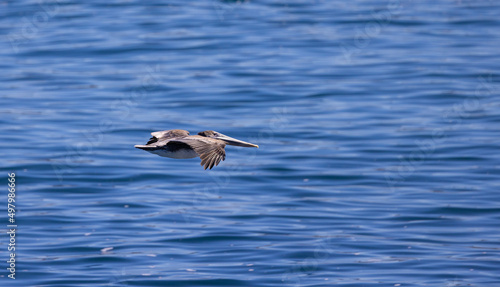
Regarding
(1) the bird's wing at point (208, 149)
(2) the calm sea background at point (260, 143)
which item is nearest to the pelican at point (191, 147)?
(1) the bird's wing at point (208, 149)

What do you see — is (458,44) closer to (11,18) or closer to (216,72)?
(216,72)

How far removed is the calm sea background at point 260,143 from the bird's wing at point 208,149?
4673 millimetres

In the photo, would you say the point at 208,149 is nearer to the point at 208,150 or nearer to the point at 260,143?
the point at 208,150

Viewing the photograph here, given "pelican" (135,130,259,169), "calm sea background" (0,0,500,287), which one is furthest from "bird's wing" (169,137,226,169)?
"calm sea background" (0,0,500,287)

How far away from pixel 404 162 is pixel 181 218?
580 cm

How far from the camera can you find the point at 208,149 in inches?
408

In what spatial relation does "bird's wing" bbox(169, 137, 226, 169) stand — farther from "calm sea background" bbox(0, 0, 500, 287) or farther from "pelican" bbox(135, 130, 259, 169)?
"calm sea background" bbox(0, 0, 500, 287)

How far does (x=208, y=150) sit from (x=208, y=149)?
26 mm

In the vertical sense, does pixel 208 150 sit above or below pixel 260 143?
below

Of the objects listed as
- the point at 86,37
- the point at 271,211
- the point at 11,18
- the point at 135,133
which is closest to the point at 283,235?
the point at 271,211

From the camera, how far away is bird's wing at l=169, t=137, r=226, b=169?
33.4ft

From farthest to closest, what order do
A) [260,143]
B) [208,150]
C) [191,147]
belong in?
[260,143] < [191,147] < [208,150]

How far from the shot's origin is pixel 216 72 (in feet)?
85.6

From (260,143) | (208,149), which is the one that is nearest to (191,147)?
(208,149)
